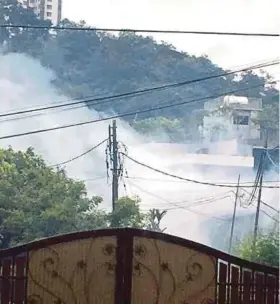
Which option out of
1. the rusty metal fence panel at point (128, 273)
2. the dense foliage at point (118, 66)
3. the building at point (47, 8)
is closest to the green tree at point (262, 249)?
the rusty metal fence panel at point (128, 273)

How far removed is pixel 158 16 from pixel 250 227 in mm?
582

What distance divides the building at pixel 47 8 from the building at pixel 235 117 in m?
0.44

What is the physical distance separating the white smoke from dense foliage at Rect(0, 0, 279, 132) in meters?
0.04

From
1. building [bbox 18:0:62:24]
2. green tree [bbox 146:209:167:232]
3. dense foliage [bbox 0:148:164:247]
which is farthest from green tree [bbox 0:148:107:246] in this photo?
A: building [bbox 18:0:62:24]

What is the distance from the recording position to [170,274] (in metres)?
1.49

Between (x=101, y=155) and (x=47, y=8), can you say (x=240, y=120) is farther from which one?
(x=47, y=8)

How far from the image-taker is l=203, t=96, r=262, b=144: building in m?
1.58

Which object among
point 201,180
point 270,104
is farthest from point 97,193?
point 270,104

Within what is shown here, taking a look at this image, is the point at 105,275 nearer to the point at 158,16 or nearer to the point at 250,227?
the point at 250,227

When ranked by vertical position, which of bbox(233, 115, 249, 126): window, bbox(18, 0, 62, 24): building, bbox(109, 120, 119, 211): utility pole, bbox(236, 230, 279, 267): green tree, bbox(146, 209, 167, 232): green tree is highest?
bbox(18, 0, 62, 24): building

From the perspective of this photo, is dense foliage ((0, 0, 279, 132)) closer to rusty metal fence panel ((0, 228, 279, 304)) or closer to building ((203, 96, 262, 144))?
building ((203, 96, 262, 144))

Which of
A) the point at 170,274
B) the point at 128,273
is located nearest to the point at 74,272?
the point at 128,273

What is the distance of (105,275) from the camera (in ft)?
4.80

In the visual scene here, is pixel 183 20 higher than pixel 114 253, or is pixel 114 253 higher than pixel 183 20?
pixel 183 20
